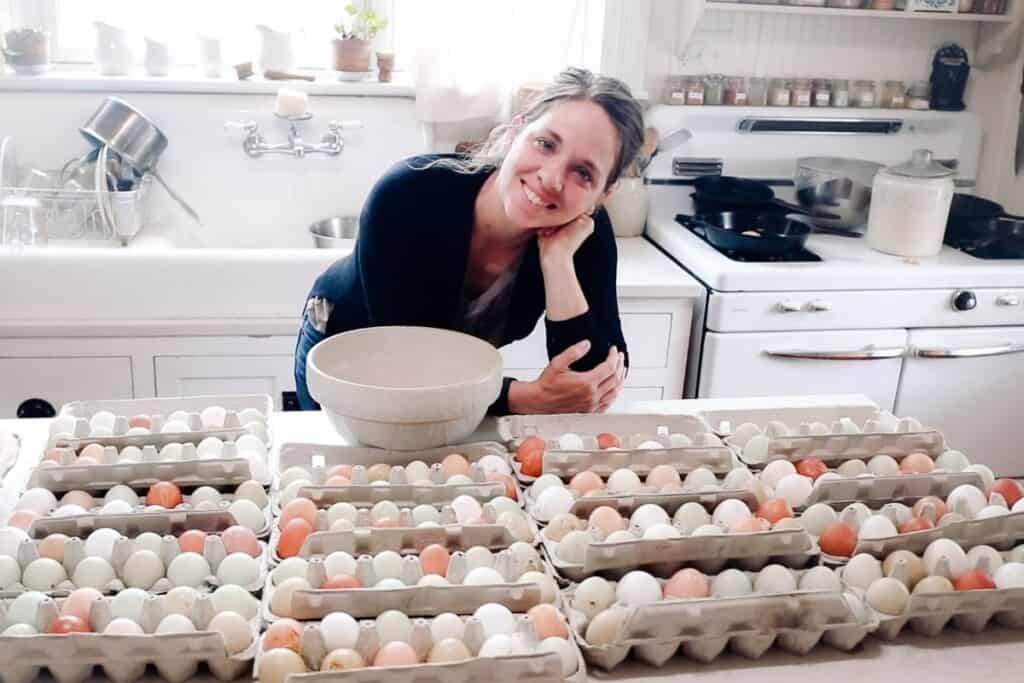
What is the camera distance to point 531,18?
8.98ft

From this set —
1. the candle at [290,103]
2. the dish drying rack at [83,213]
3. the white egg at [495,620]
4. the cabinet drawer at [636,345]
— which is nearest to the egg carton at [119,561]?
the white egg at [495,620]

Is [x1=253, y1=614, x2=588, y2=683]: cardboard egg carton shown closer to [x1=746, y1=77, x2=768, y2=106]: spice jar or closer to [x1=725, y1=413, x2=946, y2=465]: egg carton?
[x1=725, y1=413, x2=946, y2=465]: egg carton

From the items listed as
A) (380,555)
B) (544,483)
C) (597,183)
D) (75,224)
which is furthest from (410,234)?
(75,224)

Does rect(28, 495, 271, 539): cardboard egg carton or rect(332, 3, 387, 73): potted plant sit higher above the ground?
rect(332, 3, 387, 73): potted plant

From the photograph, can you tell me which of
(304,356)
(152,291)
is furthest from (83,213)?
(304,356)

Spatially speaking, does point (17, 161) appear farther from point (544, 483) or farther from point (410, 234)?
Result: point (544, 483)

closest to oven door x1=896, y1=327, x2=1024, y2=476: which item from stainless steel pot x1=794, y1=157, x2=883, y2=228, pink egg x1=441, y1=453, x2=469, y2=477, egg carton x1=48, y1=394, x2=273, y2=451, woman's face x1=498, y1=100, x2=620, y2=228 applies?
stainless steel pot x1=794, y1=157, x2=883, y2=228

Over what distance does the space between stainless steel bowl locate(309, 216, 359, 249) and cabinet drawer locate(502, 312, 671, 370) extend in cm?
60

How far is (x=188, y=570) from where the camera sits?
A: 39.3 inches

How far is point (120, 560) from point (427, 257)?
29.4 inches

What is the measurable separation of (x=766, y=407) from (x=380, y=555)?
724 mm

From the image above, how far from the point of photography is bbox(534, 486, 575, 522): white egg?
3.78 ft

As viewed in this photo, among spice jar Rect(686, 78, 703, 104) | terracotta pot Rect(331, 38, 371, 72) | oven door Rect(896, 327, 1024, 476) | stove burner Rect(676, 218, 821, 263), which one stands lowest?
oven door Rect(896, 327, 1024, 476)

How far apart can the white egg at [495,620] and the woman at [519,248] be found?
2.09ft
